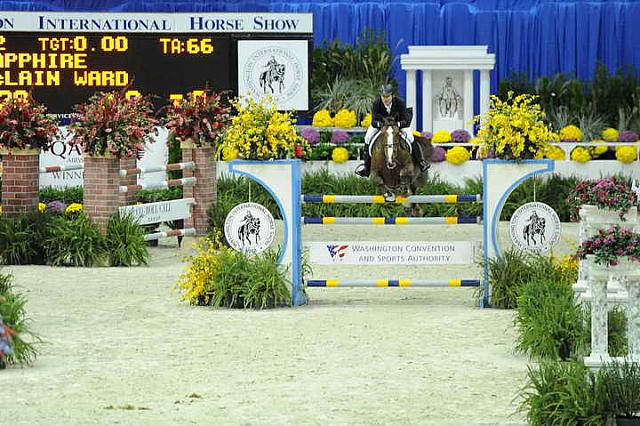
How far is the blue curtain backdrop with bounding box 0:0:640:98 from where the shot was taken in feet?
95.6

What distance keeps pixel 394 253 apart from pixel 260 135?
1578 mm

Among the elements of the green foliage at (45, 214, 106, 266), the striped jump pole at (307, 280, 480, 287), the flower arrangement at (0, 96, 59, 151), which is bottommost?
the striped jump pole at (307, 280, 480, 287)

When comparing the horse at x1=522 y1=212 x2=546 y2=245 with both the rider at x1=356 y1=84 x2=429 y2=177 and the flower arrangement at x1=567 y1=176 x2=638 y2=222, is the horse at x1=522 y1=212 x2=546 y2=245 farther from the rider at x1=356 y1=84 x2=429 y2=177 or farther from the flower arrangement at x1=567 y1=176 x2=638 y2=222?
the flower arrangement at x1=567 y1=176 x2=638 y2=222

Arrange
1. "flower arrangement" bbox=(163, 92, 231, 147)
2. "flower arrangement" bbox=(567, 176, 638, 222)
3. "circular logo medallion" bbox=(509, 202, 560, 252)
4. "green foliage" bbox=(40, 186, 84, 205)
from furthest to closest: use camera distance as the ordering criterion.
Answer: "green foliage" bbox=(40, 186, 84, 205) → "flower arrangement" bbox=(163, 92, 231, 147) → "circular logo medallion" bbox=(509, 202, 560, 252) → "flower arrangement" bbox=(567, 176, 638, 222)

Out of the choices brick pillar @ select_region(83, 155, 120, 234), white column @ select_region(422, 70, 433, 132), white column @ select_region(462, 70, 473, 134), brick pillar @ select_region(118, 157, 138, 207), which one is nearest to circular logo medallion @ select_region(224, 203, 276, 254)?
brick pillar @ select_region(83, 155, 120, 234)

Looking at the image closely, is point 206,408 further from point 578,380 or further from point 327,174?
point 327,174

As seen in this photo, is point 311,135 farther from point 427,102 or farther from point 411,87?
point 411,87

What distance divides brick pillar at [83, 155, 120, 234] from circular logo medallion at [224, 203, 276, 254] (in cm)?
364

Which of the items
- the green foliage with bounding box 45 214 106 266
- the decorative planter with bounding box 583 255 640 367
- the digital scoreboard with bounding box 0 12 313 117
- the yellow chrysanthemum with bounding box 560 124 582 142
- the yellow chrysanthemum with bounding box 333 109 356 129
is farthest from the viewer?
the yellow chrysanthemum with bounding box 560 124 582 142

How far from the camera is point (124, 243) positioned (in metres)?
16.3

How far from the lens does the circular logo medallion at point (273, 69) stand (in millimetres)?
21781

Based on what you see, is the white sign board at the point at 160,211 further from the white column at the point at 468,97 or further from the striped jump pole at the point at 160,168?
the white column at the point at 468,97

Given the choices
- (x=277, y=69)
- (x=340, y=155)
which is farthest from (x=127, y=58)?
(x=340, y=155)

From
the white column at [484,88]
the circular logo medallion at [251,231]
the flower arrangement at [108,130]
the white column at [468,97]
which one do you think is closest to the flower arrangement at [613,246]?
the circular logo medallion at [251,231]
